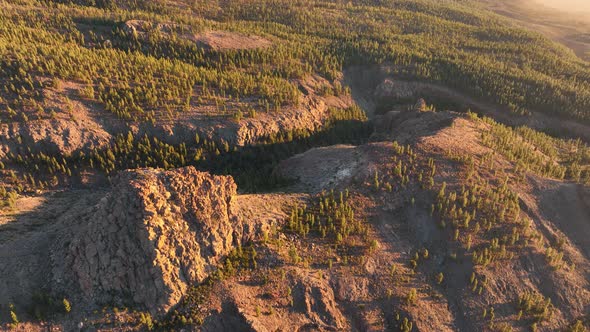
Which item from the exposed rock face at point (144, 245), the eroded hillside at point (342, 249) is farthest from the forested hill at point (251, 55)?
the exposed rock face at point (144, 245)

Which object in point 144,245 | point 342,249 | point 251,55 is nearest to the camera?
point 144,245

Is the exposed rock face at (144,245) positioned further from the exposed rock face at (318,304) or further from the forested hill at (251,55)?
the forested hill at (251,55)

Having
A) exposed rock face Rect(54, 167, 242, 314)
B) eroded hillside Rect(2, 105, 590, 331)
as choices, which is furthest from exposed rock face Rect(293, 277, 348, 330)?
exposed rock face Rect(54, 167, 242, 314)

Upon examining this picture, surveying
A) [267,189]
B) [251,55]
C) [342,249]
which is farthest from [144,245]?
[251,55]

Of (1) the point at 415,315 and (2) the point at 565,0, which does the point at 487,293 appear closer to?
(1) the point at 415,315

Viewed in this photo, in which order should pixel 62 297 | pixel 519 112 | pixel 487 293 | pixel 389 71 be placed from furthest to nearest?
pixel 389 71 → pixel 519 112 → pixel 487 293 → pixel 62 297

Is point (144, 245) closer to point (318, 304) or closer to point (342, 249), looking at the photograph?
point (318, 304)

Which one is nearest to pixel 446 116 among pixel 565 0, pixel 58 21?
pixel 58 21

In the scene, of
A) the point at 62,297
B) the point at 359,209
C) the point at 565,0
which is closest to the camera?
the point at 62,297
